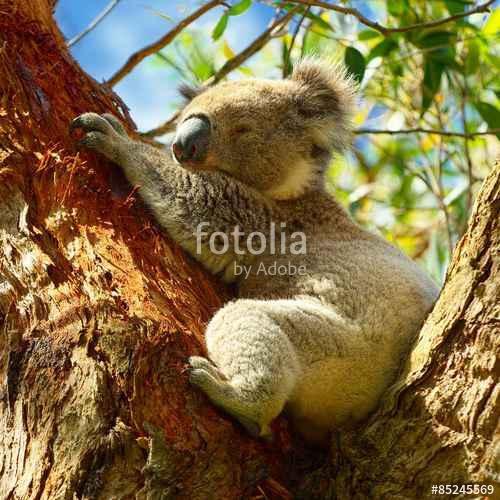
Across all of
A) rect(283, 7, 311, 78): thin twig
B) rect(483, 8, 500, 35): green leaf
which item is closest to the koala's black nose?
rect(283, 7, 311, 78): thin twig

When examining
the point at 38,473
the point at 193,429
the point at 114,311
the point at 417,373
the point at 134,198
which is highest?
the point at 134,198

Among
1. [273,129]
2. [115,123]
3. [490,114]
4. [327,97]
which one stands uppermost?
[490,114]

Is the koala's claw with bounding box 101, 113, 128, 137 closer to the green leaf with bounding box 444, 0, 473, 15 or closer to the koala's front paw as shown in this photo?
the koala's front paw

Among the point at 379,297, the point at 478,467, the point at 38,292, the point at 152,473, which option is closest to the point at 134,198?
the point at 38,292

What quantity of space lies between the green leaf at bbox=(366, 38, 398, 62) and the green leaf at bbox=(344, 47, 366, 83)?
0.29 metres

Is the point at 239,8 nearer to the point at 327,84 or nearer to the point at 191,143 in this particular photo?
the point at 327,84

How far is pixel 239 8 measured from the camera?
14.4ft

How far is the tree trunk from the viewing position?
230cm

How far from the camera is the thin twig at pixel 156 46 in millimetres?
4582

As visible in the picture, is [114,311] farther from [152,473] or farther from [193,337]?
[152,473]

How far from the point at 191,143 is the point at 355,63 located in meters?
1.41

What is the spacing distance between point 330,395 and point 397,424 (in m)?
0.41

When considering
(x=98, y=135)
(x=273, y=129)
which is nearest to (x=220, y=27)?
(x=273, y=129)

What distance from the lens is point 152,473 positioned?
226cm
